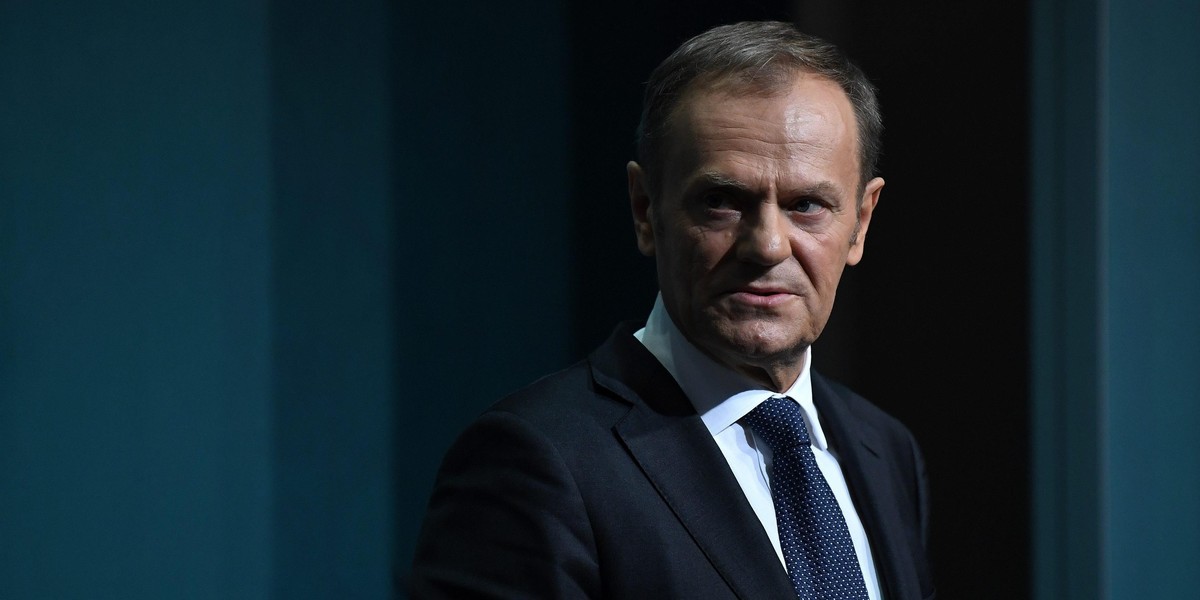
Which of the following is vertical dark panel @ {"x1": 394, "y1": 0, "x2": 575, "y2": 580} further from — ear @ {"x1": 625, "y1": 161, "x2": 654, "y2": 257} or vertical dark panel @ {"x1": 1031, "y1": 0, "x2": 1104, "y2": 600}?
vertical dark panel @ {"x1": 1031, "y1": 0, "x2": 1104, "y2": 600}

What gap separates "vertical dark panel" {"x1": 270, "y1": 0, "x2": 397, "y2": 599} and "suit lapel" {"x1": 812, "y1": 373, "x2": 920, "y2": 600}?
0.74m

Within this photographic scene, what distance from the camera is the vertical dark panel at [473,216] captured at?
1.87m

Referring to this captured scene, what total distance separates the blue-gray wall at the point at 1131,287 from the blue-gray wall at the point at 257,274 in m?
0.86

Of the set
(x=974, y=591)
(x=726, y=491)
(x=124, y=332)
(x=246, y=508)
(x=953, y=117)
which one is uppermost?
(x=953, y=117)

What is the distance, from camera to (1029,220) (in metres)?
1.92

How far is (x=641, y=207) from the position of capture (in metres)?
1.35

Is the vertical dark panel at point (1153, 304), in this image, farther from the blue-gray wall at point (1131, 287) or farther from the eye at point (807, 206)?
the eye at point (807, 206)

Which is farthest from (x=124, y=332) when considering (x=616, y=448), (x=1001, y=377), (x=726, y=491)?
(x=1001, y=377)

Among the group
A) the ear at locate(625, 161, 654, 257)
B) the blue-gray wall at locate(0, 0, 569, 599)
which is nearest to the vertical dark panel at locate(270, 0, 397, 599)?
the blue-gray wall at locate(0, 0, 569, 599)

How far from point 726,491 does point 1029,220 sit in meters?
1.00

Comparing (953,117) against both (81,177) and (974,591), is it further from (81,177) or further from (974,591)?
(81,177)

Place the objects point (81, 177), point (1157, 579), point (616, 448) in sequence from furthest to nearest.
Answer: point (1157, 579)
point (81, 177)
point (616, 448)

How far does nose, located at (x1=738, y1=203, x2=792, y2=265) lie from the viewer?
1192 millimetres

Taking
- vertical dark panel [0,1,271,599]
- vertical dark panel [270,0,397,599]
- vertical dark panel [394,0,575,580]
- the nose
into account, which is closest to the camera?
the nose
